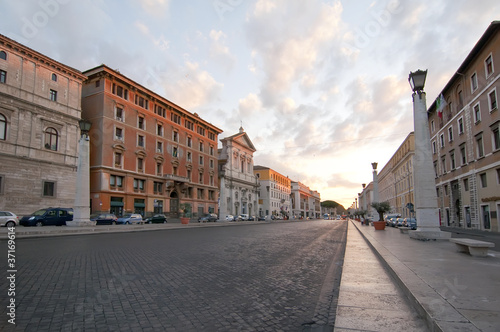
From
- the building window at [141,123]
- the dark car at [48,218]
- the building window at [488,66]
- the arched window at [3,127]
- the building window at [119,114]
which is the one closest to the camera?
the building window at [488,66]

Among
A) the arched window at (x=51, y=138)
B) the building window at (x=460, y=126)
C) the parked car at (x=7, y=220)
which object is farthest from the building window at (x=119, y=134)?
the building window at (x=460, y=126)

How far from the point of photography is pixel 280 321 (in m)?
3.98

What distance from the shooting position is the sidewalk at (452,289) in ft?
11.1

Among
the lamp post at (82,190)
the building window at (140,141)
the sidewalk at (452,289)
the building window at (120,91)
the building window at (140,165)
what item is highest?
the building window at (120,91)

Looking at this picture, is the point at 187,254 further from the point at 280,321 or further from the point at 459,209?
the point at 459,209

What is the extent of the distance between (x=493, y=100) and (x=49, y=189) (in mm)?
41284

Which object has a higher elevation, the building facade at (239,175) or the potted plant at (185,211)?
the building facade at (239,175)

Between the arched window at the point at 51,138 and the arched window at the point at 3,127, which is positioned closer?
the arched window at the point at 3,127

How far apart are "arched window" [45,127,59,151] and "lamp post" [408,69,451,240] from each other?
34.3 meters

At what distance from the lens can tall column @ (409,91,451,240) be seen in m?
13.6

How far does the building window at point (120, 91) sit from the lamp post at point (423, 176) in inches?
1493

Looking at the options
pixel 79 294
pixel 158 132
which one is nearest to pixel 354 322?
pixel 79 294

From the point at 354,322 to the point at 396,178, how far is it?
241 feet

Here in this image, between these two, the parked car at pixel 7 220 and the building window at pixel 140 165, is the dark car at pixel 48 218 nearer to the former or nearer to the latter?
the parked car at pixel 7 220
